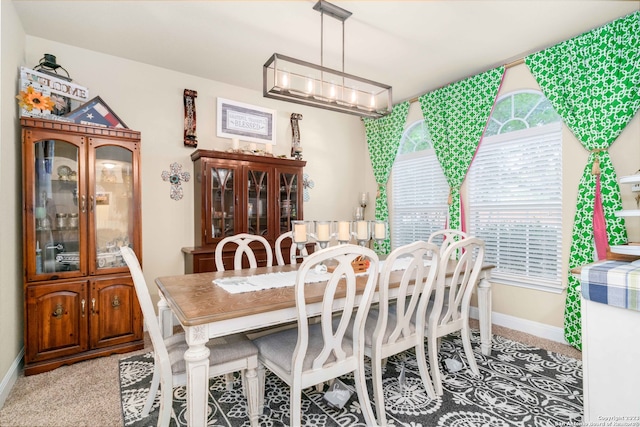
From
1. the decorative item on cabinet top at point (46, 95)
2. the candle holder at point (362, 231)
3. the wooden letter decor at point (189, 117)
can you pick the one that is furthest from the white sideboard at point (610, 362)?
the decorative item on cabinet top at point (46, 95)

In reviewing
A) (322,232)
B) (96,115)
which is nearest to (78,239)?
(96,115)

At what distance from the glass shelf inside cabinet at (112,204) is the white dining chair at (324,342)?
173cm

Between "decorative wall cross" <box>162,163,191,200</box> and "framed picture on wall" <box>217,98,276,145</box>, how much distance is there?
620mm

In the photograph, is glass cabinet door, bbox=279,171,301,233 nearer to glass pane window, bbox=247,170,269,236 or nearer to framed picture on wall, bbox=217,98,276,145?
glass pane window, bbox=247,170,269,236

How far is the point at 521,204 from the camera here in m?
3.14

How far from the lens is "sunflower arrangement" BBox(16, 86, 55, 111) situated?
7.61 feet

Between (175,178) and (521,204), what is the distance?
3571 millimetres

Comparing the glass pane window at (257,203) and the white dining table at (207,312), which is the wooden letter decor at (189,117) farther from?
the white dining table at (207,312)

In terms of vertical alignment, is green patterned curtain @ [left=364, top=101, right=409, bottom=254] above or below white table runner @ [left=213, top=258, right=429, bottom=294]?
above

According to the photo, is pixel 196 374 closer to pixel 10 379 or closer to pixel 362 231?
pixel 362 231

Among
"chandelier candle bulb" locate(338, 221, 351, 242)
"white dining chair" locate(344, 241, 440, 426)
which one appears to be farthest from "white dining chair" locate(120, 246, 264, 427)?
"chandelier candle bulb" locate(338, 221, 351, 242)

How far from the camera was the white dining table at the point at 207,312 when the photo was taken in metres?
1.35

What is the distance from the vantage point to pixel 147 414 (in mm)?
1822

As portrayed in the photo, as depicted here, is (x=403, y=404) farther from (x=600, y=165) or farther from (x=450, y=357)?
(x=600, y=165)
